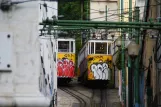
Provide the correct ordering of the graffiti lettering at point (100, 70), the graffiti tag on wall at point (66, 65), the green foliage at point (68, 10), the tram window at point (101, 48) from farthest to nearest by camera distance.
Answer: the tram window at point (101, 48) < the graffiti tag on wall at point (66, 65) < the graffiti lettering at point (100, 70) < the green foliage at point (68, 10)

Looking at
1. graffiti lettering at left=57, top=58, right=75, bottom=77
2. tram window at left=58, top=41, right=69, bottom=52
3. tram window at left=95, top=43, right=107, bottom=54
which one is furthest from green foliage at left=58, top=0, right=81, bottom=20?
graffiti lettering at left=57, top=58, right=75, bottom=77

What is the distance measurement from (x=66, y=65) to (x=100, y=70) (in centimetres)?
226

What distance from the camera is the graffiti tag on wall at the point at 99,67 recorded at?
3394 cm

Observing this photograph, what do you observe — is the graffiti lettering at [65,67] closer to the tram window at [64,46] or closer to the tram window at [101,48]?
the tram window at [64,46]

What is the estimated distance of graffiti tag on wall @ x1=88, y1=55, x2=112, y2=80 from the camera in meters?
33.9

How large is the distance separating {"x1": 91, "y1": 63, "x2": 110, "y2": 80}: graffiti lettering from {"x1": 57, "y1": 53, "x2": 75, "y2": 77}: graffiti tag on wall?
151 centimetres

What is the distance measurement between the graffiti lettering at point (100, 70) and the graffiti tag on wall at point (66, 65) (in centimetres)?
151

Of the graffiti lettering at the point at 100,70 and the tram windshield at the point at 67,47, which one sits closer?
the graffiti lettering at the point at 100,70

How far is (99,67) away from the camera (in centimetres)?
3391

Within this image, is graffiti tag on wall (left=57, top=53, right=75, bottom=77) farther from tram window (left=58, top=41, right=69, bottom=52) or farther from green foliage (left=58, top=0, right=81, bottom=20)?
green foliage (left=58, top=0, right=81, bottom=20)

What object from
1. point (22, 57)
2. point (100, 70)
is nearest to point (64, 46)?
point (100, 70)

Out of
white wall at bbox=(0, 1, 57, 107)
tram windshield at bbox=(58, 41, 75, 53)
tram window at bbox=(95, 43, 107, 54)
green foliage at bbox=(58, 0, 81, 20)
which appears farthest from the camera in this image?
tram window at bbox=(95, 43, 107, 54)

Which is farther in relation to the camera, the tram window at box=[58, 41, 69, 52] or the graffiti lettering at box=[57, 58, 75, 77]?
the tram window at box=[58, 41, 69, 52]

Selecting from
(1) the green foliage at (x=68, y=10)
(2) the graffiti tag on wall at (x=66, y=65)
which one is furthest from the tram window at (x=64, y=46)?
(1) the green foliage at (x=68, y=10)
